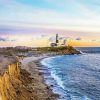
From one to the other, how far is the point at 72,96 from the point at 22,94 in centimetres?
1114

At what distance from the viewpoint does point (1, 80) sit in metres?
29.1

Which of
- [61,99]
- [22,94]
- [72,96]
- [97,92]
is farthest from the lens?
[97,92]

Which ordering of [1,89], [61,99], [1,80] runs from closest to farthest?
[1,89] < [1,80] < [61,99]

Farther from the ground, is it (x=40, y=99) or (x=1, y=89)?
(x=1, y=89)

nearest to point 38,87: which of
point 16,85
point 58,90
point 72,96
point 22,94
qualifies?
point 58,90

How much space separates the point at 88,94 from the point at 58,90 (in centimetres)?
486

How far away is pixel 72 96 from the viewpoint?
41844mm

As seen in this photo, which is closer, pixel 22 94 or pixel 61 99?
pixel 22 94

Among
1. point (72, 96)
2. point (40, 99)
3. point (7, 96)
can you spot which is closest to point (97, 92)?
point (72, 96)

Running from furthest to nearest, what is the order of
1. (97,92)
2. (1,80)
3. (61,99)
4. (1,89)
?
1. (97,92)
2. (61,99)
3. (1,80)
4. (1,89)

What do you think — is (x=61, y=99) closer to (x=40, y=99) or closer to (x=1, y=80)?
(x=40, y=99)

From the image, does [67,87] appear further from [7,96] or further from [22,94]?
[7,96]

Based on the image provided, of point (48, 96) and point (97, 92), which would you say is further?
point (97, 92)

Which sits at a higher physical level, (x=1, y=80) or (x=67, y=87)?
(x=1, y=80)
